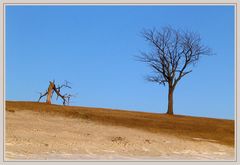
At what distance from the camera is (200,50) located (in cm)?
3634

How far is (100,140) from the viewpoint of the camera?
15.1 m

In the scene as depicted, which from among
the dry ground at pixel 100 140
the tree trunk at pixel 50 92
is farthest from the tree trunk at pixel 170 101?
the dry ground at pixel 100 140

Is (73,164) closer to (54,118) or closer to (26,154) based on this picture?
(26,154)

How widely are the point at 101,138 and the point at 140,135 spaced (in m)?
2.35

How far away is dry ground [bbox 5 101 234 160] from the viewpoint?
41.5ft

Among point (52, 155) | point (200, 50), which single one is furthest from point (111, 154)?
point (200, 50)

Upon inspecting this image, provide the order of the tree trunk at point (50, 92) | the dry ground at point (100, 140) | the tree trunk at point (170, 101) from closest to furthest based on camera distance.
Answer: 1. the dry ground at point (100, 140)
2. the tree trunk at point (50, 92)
3. the tree trunk at point (170, 101)

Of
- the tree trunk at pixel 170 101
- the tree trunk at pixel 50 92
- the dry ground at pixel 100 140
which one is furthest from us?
the tree trunk at pixel 170 101

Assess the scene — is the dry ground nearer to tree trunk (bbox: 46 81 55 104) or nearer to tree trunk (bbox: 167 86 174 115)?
tree trunk (bbox: 46 81 55 104)

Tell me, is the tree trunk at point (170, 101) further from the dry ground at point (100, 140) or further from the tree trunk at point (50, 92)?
the dry ground at point (100, 140)

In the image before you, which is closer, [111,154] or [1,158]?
[1,158]

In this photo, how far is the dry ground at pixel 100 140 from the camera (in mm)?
12648

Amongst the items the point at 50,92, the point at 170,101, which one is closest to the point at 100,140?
the point at 50,92

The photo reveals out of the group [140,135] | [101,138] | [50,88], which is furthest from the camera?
[50,88]
